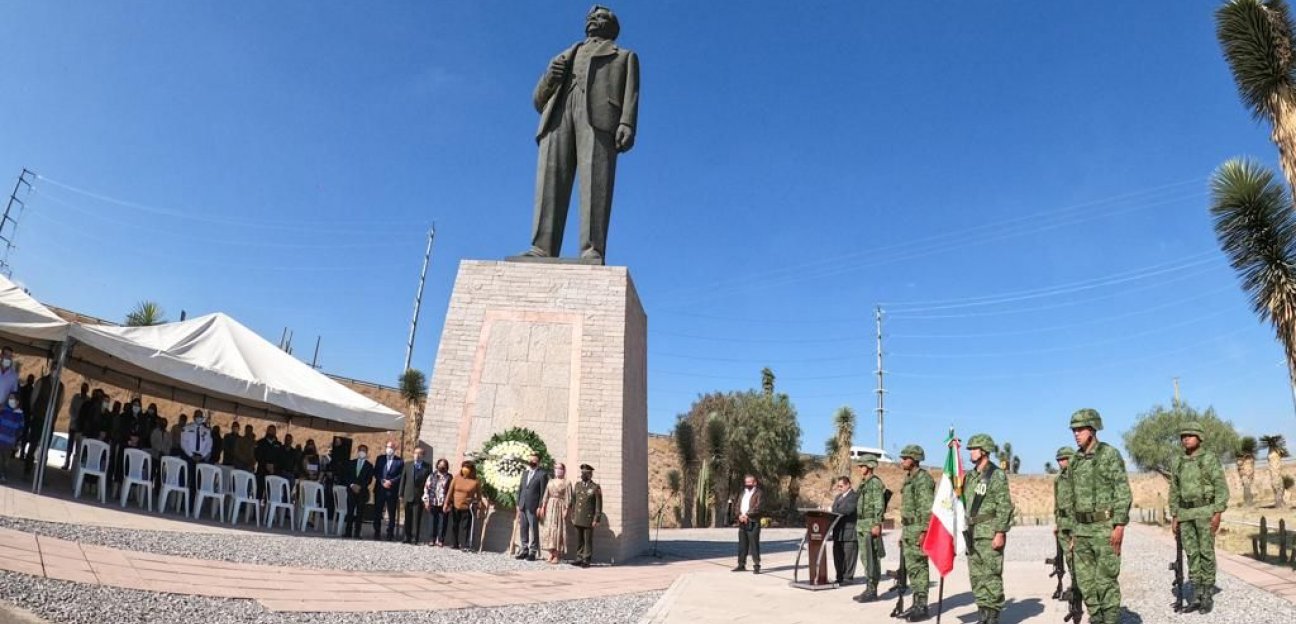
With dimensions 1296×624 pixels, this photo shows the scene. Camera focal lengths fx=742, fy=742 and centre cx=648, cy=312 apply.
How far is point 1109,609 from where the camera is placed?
5961 mm

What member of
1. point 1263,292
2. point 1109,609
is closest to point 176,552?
point 1109,609

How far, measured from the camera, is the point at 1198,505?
722 centimetres

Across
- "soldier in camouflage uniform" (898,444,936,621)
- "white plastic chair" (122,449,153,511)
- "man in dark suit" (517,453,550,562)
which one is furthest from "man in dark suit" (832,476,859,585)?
"white plastic chair" (122,449,153,511)

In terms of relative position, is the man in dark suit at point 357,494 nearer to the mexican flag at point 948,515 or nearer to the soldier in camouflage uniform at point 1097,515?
the mexican flag at point 948,515

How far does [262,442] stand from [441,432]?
358 centimetres

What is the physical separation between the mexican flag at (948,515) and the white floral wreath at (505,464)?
6.16 meters

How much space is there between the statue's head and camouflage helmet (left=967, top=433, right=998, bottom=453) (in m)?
10.2

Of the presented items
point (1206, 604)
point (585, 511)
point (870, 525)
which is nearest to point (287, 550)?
point (585, 511)

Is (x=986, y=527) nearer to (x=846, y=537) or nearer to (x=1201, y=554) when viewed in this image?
(x=1201, y=554)

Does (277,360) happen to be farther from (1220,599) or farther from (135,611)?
(1220,599)

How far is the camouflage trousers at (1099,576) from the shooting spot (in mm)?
5980

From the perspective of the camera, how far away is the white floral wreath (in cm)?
1078

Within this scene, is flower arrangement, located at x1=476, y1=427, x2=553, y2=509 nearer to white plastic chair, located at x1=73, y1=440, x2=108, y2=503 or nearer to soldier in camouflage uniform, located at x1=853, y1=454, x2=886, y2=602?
soldier in camouflage uniform, located at x1=853, y1=454, x2=886, y2=602

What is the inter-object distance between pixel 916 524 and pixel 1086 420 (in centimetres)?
188
